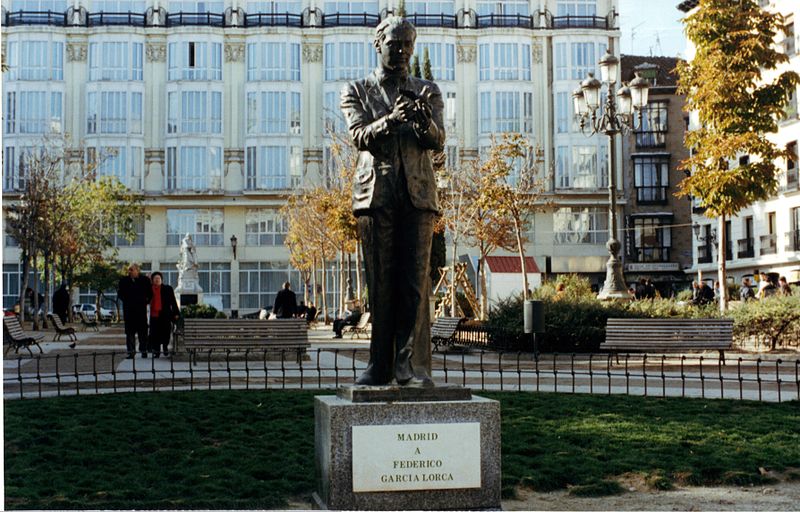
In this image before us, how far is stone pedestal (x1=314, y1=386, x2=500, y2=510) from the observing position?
5.45 meters

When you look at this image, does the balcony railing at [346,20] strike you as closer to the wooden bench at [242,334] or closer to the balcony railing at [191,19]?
the balcony railing at [191,19]

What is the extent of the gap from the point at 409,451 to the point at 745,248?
162ft

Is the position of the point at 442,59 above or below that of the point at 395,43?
above

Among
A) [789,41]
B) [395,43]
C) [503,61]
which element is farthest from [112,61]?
[395,43]

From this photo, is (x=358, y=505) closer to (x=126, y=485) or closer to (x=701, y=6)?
(x=126, y=485)

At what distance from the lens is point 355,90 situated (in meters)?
6.18

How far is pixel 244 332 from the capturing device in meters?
16.2

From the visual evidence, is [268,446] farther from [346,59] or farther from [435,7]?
[435,7]

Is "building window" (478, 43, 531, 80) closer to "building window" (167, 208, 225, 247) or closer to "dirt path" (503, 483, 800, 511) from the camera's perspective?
"building window" (167, 208, 225, 247)

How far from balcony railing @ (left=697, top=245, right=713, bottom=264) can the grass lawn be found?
4630 cm

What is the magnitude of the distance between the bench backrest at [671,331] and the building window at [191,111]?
4324cm

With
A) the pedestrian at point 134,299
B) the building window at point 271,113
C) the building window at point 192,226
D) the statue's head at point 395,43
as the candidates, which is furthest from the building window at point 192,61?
the statue's head at point 395,43

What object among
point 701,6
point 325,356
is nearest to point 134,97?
point 701,6

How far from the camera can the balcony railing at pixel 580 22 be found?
58.9m
